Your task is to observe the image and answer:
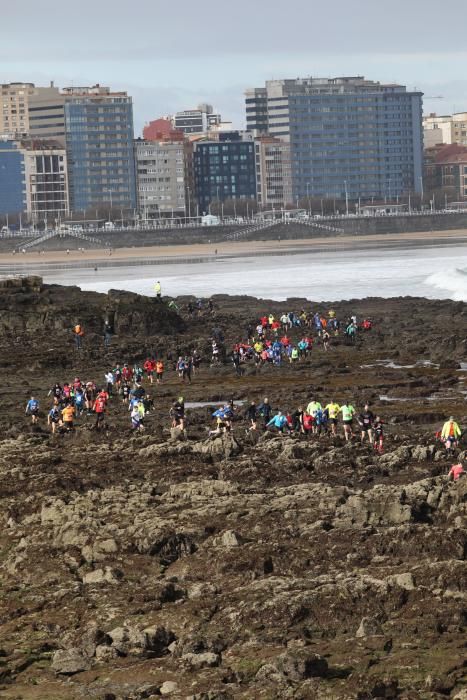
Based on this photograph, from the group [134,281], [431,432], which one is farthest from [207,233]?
[431,432]

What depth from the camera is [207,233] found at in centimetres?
17800

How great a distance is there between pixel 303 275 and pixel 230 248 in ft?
200

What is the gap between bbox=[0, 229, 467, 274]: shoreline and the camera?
141 m

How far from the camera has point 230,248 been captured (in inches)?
6467

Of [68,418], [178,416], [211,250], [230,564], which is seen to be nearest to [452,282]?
[68,418]

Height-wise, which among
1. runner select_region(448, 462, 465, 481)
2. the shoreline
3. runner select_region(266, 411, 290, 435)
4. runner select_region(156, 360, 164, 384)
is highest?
runner select_region(448, 462, 465, 481)

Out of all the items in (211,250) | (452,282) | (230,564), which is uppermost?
(230,564)

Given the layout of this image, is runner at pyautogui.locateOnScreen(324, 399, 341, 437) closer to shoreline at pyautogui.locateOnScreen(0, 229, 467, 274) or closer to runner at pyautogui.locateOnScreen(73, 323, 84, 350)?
runner at pyautogui.locateOnScreen(73, 323, 84, 350)

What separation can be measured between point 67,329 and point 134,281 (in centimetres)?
4446

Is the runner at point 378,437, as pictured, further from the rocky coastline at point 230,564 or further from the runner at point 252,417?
the runner at point 252,417

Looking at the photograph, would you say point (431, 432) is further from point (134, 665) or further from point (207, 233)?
point (207, 233)

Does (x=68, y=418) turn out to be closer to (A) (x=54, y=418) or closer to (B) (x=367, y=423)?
(A) (x=54, y=418)

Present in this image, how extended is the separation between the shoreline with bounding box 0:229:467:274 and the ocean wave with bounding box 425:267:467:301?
4387 cm

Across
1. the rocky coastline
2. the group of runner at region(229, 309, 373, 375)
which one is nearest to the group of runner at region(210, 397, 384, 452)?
the rocky coastline
